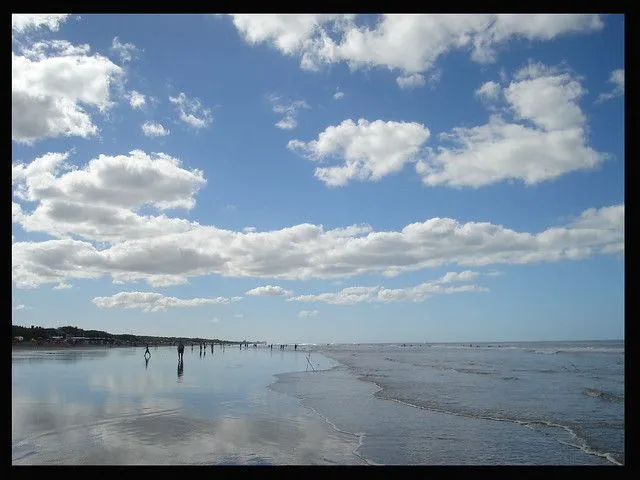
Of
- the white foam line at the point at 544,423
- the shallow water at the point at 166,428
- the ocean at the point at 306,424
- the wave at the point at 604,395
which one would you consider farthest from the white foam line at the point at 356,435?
the wave at the point at 604,395

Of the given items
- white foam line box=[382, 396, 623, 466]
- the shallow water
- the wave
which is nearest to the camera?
the shallow water

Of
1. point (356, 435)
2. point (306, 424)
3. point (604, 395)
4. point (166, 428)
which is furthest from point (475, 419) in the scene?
point (604, 395)

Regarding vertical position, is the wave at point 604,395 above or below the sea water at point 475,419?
below

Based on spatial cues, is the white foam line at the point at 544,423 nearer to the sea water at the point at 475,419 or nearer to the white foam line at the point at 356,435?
the sea water at the point at 475,419

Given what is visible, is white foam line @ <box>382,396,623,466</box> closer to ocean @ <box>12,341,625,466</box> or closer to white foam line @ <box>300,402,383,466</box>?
ocean @ <box>12,341,625,466</box>

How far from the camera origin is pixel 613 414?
792 inches

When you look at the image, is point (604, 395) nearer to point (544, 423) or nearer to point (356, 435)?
point (544, 423)

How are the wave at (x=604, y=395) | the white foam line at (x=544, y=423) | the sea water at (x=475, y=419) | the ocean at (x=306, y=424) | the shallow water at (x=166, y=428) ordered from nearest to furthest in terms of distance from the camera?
the shallow water at (x=166, y=428)
the ocean at (x=306, y=424)
the sea water at (x=475, y=419)
the white foam line at (x=544, y=423)
the wave at (x=604, y=395)

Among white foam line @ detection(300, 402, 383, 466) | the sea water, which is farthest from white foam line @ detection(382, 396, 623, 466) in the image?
white foam line @ detection(300, 402, 383, 466)

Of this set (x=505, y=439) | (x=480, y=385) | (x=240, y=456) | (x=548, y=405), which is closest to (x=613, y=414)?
(x=548, y=405)

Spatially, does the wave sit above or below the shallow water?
below
